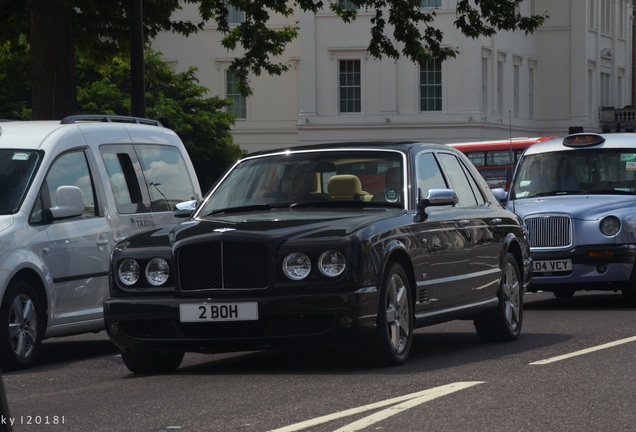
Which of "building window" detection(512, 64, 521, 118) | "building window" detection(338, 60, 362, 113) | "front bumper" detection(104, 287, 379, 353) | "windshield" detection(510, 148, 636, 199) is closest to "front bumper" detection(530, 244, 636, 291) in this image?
"windshield" detection(510, 148, 636, 199)

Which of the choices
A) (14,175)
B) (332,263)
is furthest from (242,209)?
(14,175)

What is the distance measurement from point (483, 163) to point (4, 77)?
17785 mm

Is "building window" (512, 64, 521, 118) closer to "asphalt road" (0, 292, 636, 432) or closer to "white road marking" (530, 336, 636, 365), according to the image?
"asphalt road" (0, 292, 636, 432)

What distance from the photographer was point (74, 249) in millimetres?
13898

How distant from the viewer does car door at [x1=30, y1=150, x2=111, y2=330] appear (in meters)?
13.5

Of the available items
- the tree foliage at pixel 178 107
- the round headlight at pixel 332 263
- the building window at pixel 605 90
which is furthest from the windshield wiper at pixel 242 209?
the building window at pixel 605 90

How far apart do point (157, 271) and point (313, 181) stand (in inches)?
65.9

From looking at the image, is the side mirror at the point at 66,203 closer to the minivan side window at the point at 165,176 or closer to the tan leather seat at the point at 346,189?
the minivan side window at the point at 165,176

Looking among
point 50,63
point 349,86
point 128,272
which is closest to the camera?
point 128,272

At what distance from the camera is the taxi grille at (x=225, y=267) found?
36.7ft

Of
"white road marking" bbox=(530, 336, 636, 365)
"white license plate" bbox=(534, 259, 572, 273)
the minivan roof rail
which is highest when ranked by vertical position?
the minivan roof rail

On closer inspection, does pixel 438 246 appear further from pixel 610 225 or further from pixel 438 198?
pixel 610 225

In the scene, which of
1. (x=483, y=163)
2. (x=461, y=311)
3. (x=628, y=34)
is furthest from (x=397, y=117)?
(x=461, y=311)

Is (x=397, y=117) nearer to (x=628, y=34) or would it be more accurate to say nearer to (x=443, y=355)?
(x=628, y=34)
